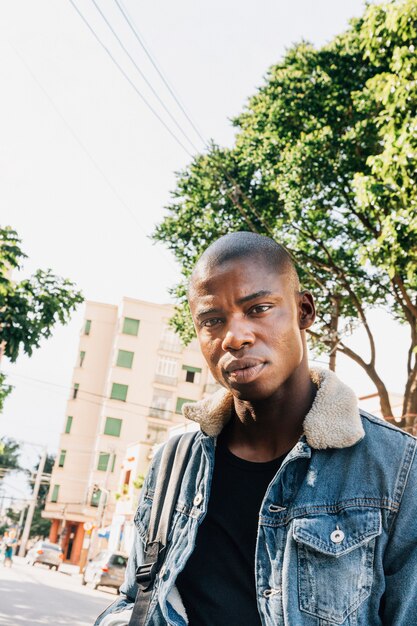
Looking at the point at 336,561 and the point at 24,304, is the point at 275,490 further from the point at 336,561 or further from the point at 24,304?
the point at 24,304

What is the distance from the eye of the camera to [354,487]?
175 centimetres

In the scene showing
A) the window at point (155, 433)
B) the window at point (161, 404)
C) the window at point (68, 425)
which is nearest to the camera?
the window at point (155, 433)

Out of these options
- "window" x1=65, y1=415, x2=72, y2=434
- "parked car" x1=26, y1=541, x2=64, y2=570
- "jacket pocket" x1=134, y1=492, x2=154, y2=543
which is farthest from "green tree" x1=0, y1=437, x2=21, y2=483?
"jacket pocket" x1=134, y1=492, x2=154, y2=543

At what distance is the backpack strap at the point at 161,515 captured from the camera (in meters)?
1.92

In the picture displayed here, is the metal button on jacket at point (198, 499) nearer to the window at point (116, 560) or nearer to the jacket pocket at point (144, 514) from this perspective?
the jacket pocket at point (144, 514)

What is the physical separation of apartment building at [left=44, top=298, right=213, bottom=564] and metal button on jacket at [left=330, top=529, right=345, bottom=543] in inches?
2110

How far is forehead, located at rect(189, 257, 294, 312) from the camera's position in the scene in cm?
192

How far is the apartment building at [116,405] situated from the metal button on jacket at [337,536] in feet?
176

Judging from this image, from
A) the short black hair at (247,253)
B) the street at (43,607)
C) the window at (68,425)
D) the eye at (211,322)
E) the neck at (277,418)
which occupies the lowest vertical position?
the street at (43,607)

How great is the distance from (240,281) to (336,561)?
2.26 ft

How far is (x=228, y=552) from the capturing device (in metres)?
1.89

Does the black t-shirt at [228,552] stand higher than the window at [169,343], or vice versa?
the window at [169,343]

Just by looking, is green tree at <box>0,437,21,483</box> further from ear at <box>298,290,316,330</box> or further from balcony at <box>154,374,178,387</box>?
ear at <box>298,290,316,330</box>

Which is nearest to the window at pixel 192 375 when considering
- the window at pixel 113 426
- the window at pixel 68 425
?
the window at pixel 113 426
